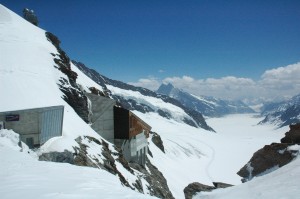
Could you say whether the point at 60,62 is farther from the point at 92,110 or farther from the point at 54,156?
the point at 54,156

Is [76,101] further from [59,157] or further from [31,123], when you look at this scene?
[59,157]

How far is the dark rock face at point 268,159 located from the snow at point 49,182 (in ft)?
40.8

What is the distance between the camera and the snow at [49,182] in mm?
11188

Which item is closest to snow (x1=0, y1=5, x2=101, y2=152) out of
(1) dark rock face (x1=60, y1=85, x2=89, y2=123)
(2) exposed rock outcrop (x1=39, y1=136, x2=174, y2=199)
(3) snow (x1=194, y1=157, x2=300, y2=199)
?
(2) exposed rock outcrop (x1=39, y1=136, x2=174, y2=199)

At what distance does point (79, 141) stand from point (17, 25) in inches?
1333

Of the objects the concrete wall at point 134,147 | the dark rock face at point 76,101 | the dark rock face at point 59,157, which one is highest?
the dark rock face at point 76,101

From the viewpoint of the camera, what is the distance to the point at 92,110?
4438cm

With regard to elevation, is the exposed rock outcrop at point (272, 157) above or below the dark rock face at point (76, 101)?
below

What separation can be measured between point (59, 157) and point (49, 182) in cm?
1085

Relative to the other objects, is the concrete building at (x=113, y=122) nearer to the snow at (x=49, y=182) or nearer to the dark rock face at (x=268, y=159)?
the dark rock face at (x=268, y=159)

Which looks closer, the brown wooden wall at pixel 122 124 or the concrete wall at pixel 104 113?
the concrete wall at pixel 104 113

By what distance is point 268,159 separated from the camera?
2306cm

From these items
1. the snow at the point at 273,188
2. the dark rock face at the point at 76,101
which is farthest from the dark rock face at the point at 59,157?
the dark rock face at the point at 76,101

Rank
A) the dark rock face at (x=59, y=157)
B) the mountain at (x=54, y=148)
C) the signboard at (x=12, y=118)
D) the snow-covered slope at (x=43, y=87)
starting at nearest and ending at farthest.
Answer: the mountain at (x=54, y=148) → the dark rock face at (x=59, y=157) → the signboard at (x=12, y=118) → the snow-covered slope at (x=43, y=87)
